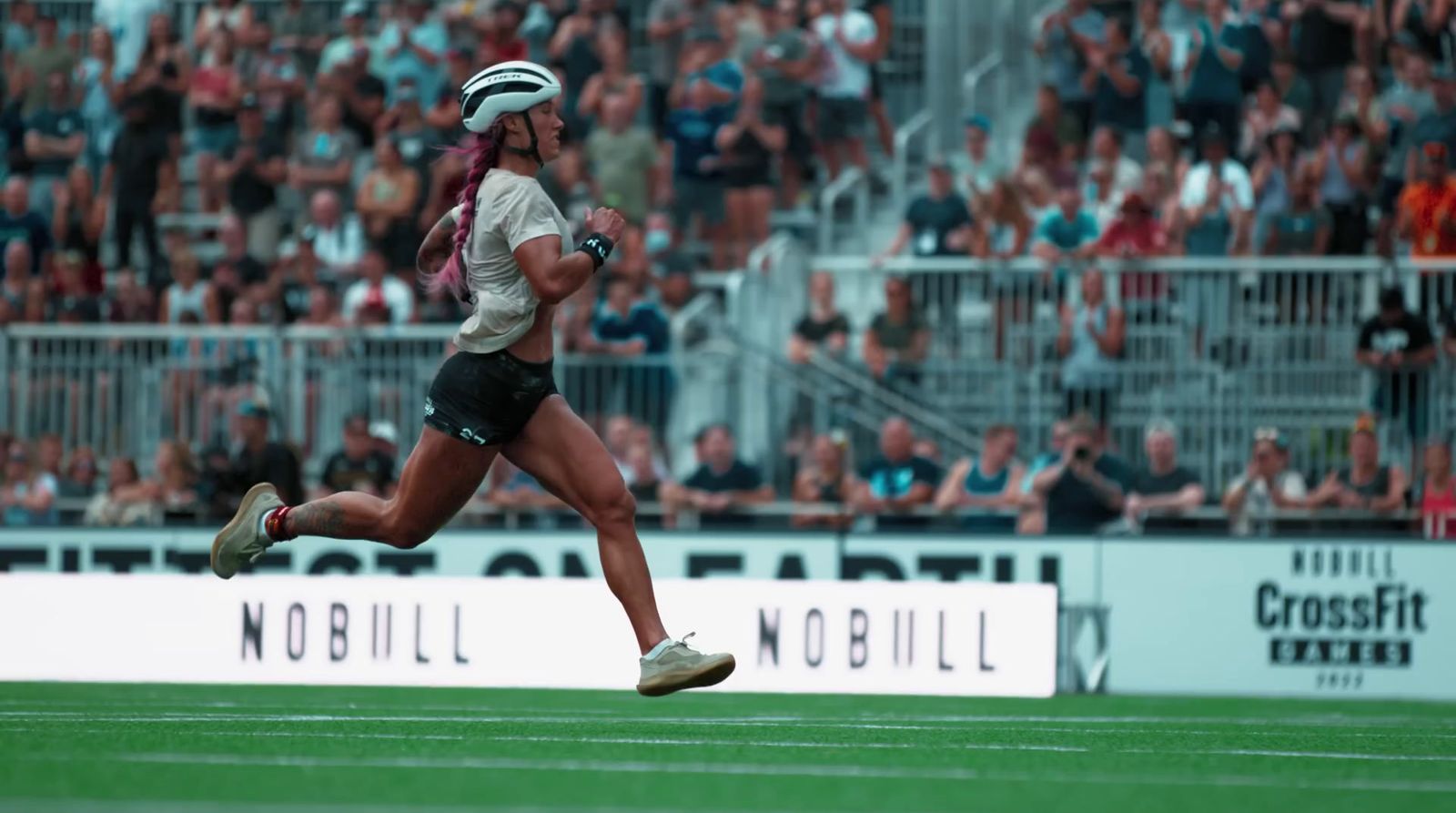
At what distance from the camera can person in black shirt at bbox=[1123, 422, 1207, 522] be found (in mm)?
15969

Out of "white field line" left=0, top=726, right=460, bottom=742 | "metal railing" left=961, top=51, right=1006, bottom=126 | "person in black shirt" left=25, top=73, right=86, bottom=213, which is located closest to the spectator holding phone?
"metal railing" left=961, top=51, right=1006, bottom=126

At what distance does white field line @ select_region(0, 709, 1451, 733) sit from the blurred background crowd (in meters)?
5.01

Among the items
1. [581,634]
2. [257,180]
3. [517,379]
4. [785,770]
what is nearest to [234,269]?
[257,180]

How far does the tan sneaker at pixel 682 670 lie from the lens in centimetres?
853

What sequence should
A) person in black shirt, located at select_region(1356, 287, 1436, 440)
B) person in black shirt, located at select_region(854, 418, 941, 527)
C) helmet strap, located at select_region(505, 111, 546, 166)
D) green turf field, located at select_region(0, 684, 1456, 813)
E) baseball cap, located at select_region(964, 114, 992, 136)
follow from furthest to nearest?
baseball cap, located at select_region(964, 114, 992, 136) < person in black shirt, located at select_region(854, 418, 941, 527) < person in black shirt, located at select_region(1356, 287, 1436, 440) < helmet strap, located at select_region(505, 111, 546, 166) < green turf field, located at select_region(0, 684, 1456, 813)

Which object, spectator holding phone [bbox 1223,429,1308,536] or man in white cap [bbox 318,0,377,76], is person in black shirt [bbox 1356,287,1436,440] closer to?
spectator holding phone [bbox 1223,429,1308,536]

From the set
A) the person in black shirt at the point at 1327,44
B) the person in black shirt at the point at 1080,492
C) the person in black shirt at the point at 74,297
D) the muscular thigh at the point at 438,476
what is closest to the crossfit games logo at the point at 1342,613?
the person in black shirt at the point at 1080,492

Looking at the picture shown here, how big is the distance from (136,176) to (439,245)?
1290cm

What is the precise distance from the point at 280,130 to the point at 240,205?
1.05m

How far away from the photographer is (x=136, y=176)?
834 inches

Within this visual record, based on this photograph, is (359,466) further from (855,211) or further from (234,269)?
(855,211)

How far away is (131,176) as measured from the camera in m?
21.2

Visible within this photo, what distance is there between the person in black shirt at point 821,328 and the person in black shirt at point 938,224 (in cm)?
52

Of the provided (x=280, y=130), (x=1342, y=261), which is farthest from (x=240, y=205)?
(x=1342, y=261)
